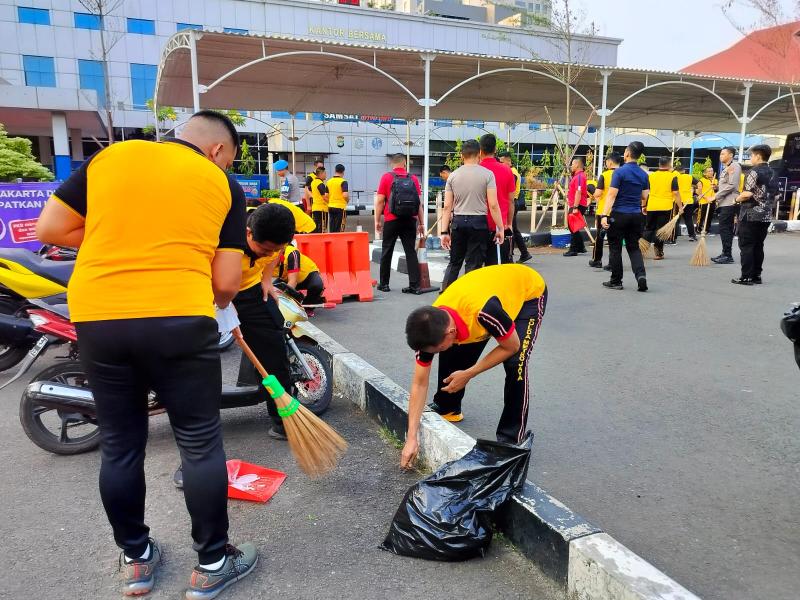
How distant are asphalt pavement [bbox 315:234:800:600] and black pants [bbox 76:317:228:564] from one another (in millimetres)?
1632

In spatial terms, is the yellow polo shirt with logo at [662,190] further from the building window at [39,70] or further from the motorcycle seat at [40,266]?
the building window at [39,70]

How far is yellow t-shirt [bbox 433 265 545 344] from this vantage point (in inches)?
111

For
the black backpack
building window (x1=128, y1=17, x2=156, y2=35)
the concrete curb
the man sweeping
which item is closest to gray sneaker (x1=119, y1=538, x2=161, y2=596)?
the man sweeping

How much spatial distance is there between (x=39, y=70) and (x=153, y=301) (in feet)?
122

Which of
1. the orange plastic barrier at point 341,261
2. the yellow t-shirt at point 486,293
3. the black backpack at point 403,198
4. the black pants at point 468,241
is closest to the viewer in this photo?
the yellow t-shirt at point 486,293

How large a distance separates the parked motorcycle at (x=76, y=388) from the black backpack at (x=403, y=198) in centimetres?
353

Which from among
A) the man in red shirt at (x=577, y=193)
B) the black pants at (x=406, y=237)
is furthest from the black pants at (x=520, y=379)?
the man in red shirt at (x=577, y=193)

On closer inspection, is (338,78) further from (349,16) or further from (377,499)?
(349,16)

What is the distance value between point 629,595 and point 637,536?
0.67m

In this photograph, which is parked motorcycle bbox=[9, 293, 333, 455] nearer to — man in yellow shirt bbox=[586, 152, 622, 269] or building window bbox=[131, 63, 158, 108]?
man in yellow shirt bbox=[586, 152, 622, 269]

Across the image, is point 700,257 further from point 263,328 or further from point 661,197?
point 263,328

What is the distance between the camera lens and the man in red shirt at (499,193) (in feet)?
21.8

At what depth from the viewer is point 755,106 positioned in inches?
770

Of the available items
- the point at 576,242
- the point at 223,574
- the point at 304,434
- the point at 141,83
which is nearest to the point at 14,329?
the point at 304,434
